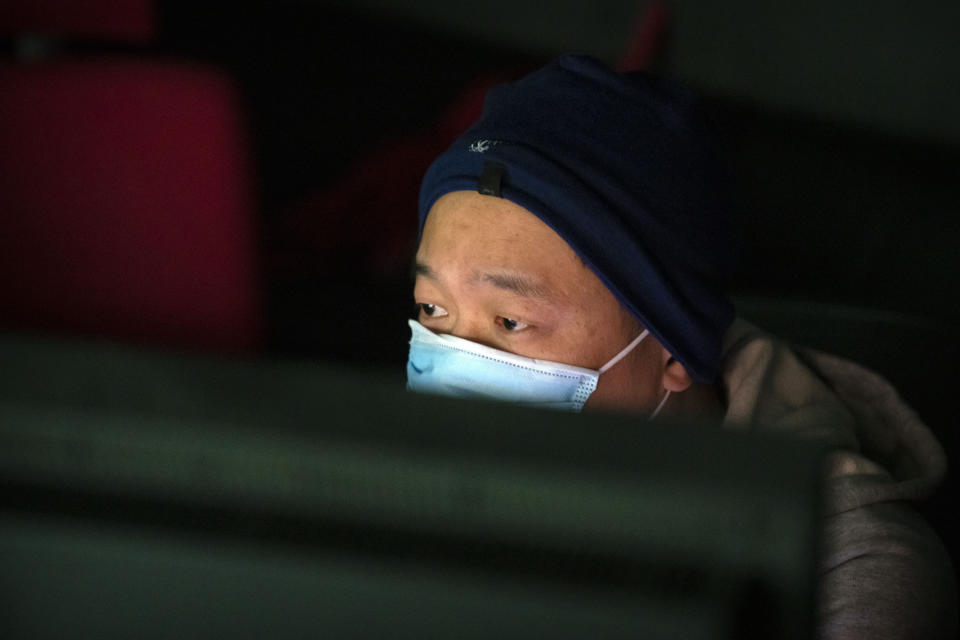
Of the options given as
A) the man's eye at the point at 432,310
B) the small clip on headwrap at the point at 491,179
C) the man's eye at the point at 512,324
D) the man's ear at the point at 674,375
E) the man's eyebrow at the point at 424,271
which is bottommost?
the man's ear at the point at 674,375

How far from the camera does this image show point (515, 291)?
47.7 inches

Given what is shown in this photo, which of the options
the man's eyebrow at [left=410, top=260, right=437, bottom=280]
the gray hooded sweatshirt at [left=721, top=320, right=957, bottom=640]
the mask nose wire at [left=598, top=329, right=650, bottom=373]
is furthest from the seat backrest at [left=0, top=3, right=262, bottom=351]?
the gray hooded sweatshirt at [left=721, top=320, right=957, bottom=640]

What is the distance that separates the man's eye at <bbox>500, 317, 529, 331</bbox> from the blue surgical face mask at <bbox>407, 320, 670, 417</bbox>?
4cm

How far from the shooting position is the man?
3.99 feet

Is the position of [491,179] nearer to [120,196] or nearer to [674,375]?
[674,375]

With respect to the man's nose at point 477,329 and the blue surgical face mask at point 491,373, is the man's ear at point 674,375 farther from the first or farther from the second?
the man's nose at point 477,329

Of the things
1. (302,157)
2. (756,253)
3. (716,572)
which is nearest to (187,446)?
(716,572)

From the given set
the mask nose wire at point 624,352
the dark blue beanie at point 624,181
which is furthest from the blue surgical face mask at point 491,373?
the dark blue beanie at point 624,181

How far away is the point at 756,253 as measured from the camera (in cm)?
358

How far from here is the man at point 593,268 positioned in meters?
1.22

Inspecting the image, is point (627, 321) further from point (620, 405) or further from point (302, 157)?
point (302, 157)

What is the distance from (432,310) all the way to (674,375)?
34cm

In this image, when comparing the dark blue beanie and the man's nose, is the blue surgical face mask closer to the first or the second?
the man's nose

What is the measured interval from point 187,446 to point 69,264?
1281 mm
